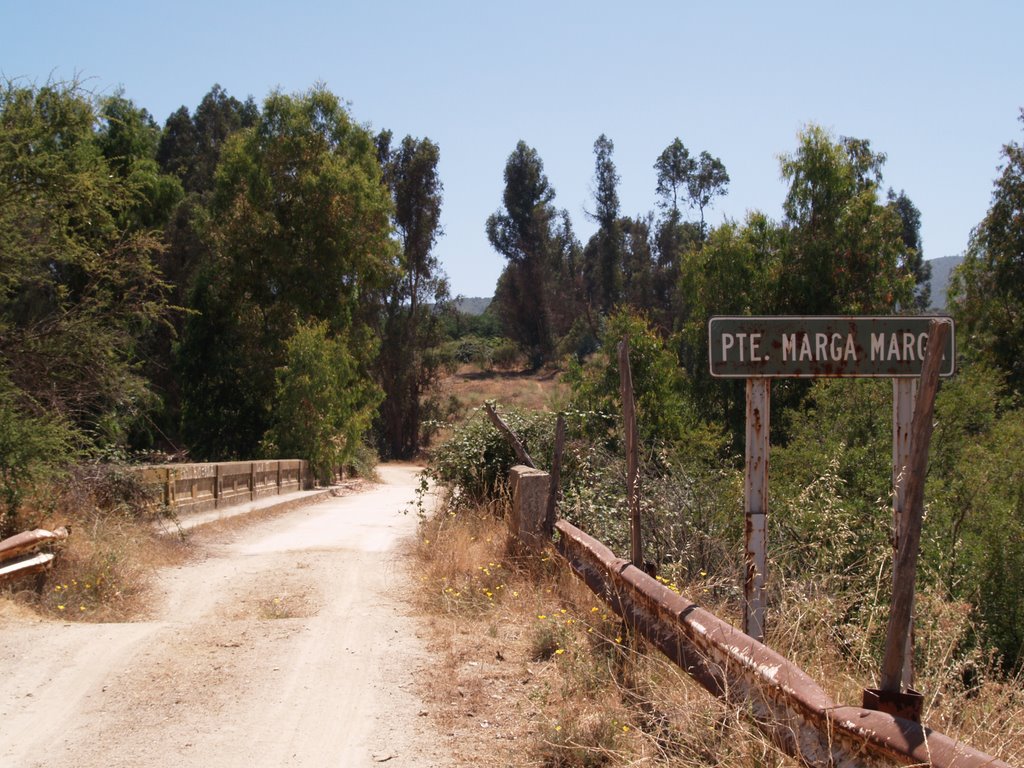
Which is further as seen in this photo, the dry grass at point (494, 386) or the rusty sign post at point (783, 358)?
the dry grass at point (494, 386)

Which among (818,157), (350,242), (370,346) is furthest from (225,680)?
(370,346)

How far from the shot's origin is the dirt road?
217 inches

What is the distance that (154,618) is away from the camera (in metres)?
9.96

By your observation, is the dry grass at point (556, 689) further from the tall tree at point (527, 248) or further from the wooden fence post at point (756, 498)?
the tall tree at point (527, 248)

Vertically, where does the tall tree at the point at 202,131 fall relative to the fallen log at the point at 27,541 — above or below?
above

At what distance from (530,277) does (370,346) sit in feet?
102

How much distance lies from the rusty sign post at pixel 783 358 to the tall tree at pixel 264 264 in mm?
31142

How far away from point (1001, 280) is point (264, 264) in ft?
78.5

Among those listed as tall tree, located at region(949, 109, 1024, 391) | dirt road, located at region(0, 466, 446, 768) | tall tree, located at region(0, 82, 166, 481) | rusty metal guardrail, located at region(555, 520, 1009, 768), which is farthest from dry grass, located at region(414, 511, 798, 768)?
tall tree, located at region(949, 109, 1024, 391)

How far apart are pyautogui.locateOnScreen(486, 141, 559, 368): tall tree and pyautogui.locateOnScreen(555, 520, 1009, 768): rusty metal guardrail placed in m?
63.3

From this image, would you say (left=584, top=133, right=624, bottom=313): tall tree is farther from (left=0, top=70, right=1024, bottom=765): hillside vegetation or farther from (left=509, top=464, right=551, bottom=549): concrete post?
(left=509, top=464, right=551, bottom=549): concrete post

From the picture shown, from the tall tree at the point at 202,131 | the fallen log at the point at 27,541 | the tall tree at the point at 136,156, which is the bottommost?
the fallen log at the point at 27,541

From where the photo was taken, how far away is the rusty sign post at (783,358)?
5.56m

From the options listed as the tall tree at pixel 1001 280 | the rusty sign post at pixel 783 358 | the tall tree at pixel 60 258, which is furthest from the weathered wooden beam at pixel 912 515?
the tall tree at pixel 1001 280
